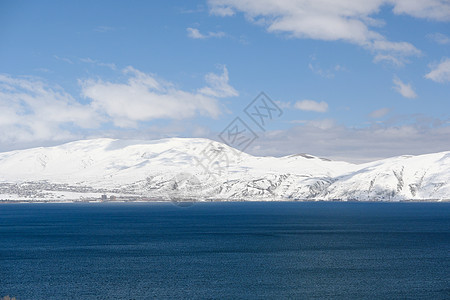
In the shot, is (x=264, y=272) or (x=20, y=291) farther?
(x=264, y=272)

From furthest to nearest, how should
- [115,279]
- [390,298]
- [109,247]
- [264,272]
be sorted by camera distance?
[109,247] < [264,272] < [115,279] < [390,298]

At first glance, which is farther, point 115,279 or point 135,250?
point 135,250

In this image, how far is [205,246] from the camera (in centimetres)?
14812

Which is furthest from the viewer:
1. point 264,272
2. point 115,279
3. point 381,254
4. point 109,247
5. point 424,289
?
point 109,247

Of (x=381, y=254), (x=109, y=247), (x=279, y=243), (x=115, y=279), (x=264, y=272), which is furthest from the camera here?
(x=279, y=243)

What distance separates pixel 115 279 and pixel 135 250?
39220 millimetres

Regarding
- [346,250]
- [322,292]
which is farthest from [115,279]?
[346,250]

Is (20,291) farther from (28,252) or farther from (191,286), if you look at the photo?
(28,252)

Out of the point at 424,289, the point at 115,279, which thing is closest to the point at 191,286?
the point at 115,279

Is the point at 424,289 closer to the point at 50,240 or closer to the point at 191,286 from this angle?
the point at 191,286

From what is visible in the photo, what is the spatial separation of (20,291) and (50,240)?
247 feet

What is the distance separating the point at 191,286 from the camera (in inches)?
3720

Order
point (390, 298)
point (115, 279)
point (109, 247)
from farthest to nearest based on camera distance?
point (109, 247), point (115, 279), point (390, 298)

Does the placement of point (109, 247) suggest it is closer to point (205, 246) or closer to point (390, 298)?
point (205, 246)
